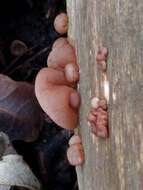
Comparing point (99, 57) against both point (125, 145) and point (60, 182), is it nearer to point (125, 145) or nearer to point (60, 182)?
point (125, 145)

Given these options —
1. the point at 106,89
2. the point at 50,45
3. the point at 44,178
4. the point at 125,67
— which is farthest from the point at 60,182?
the point at 125,67

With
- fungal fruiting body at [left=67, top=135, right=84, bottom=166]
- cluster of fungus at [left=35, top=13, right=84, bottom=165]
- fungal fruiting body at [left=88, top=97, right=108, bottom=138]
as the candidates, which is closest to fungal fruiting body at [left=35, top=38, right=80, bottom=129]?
cluster of fungus at [left=35, top=13, right=84, bottom=165]

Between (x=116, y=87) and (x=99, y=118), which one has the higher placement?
(x=116, y=87)

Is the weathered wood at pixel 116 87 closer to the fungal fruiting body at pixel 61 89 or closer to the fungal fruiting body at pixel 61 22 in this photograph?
the fungal fruiting body at pixel 61 89

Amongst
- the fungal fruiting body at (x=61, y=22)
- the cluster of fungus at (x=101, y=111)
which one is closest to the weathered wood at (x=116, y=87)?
the cluster of fungus at (x=101, y=111)

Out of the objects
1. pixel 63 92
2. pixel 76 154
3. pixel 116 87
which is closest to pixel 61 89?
pixel 63 92

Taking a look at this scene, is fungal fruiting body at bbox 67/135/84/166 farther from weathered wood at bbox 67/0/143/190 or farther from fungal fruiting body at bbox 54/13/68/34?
fungal fruiting body at bbox 54/13/68/34

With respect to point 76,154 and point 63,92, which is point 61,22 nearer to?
point 63,92
